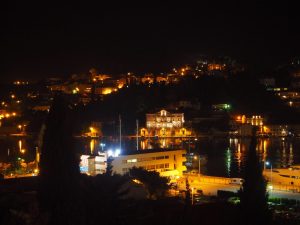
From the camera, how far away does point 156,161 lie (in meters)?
9.87

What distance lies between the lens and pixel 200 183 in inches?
346

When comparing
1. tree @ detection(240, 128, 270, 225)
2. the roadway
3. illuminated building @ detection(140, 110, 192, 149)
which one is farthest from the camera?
illuminated building @ detection(140, 110, 192, 149)

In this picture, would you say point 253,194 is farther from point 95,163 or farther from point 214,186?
point 95,163

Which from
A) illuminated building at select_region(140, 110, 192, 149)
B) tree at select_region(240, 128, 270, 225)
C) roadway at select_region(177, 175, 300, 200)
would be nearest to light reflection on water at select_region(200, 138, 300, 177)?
roadway at select_region(177, 175, 300, 200)

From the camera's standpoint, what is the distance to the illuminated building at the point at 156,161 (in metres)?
9.36

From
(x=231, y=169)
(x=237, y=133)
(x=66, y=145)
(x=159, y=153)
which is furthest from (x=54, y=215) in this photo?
(x=237, y=133)

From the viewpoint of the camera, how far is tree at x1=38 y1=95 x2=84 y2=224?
212 centimetres

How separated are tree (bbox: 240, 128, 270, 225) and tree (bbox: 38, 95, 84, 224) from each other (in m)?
1.09

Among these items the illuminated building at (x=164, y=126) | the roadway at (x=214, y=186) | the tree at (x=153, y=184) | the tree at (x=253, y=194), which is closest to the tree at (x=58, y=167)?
the tree at (x=253, y=194)

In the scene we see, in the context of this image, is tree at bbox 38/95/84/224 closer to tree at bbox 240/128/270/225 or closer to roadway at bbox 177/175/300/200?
tree at bbox 240/128/270/225

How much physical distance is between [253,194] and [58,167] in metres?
1.20

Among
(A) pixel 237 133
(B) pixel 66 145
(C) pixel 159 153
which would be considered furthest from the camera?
(A) pixel 237 133

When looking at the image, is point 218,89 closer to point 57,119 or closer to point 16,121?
point 16,121

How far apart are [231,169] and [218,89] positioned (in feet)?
59.7
